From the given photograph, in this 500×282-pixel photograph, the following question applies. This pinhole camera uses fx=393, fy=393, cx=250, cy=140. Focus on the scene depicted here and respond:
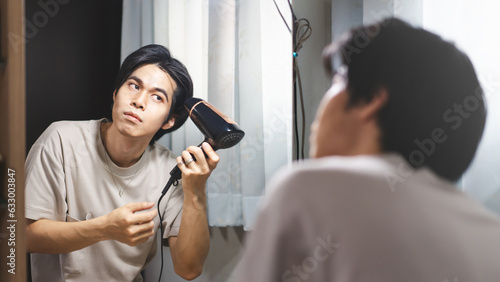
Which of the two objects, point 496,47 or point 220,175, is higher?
point 496,47

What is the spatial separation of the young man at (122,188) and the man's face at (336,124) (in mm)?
340

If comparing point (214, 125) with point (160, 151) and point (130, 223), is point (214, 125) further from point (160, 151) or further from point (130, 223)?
point (130, 223)

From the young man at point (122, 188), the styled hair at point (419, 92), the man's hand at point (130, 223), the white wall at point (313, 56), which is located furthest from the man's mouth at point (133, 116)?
the styled hair at point (419, 92)

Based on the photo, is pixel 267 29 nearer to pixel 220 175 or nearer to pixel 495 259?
pixel 220 175

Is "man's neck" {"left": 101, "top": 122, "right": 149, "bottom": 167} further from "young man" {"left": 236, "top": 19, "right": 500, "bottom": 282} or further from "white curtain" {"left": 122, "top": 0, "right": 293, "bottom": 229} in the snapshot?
"young man" {"left": 236, "top": 19, "right": 500, "bottom": 282}

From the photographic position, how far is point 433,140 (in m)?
0.67

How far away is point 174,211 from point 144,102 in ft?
0.95

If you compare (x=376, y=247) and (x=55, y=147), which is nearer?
(x=376, y=247)

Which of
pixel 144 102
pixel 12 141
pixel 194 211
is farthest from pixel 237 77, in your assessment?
pixel 12 141

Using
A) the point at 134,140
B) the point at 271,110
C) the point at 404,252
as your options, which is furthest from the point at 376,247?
the point at 134,140

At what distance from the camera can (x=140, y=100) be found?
1.01 metres

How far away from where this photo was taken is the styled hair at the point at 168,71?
1.03 metres

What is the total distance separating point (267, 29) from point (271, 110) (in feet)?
0.64

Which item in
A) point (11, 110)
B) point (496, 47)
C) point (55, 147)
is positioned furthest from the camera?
point (55, 147)
